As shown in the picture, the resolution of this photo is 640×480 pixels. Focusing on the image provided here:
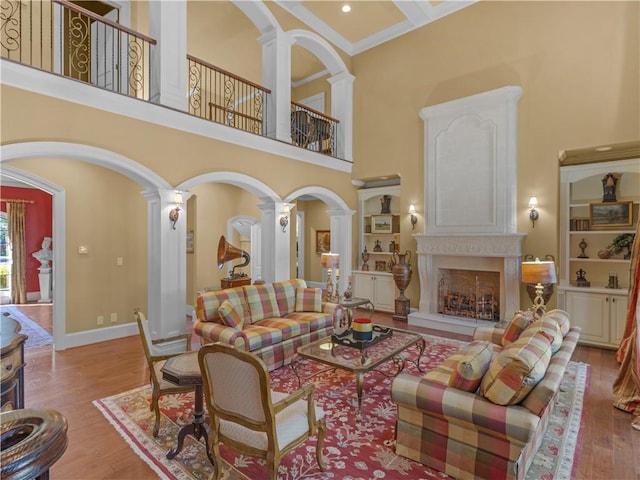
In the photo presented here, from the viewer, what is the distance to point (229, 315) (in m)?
4.05

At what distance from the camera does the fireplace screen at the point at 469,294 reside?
20.2 ft

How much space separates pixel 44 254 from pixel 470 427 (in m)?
10.5

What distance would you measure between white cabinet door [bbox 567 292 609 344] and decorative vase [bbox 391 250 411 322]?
2.63m

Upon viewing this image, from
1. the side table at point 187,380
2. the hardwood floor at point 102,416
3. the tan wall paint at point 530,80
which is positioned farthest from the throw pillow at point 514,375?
the tan wall paint at point 530,80

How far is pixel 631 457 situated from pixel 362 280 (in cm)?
564

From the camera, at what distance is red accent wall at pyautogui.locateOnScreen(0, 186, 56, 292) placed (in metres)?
8.62

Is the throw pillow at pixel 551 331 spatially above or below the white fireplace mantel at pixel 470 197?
below

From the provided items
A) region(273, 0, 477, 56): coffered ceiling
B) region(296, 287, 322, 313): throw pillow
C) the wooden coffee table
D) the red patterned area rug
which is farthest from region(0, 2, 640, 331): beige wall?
the wooden coffee table

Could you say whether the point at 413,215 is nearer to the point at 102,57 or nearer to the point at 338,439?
the point at 338,439

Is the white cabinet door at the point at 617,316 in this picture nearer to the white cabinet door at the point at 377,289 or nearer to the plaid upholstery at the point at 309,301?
the white cabinet door at the point at 377,289

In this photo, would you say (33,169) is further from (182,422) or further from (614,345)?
(614,345)

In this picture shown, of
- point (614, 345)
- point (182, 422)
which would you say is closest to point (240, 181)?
point (182, 422)

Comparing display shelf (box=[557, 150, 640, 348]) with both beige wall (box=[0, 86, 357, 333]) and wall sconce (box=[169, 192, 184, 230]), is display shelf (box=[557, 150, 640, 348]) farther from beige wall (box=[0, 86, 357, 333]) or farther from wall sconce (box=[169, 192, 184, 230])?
wall sconce (box=[169, 192, 184, 230])

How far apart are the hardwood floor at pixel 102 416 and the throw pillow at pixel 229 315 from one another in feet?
3.76
